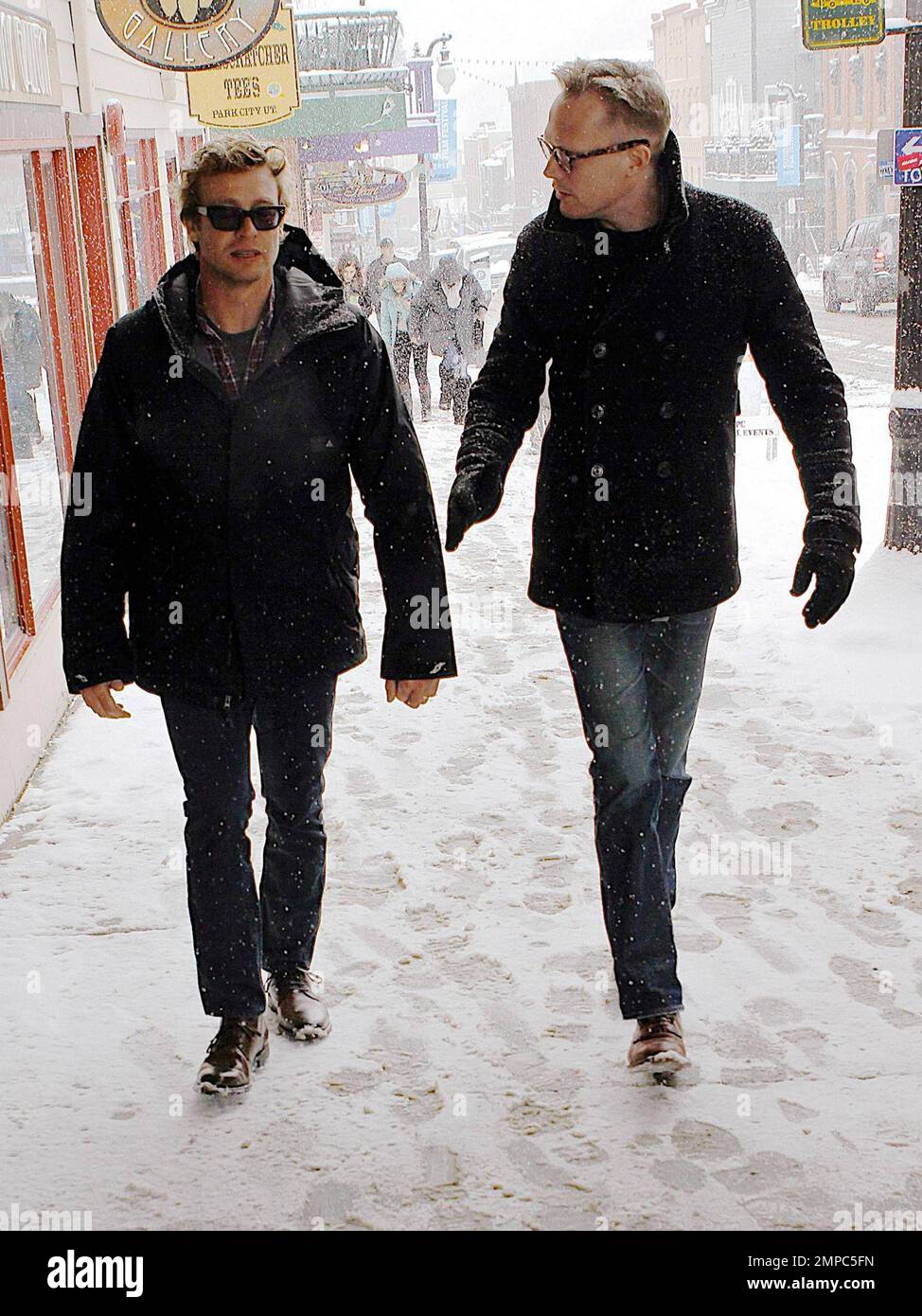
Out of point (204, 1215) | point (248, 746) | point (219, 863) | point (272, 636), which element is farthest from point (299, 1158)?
point (272, 636)

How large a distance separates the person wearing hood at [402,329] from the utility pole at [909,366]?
7.67m

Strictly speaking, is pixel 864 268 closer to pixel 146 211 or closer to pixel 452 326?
pixel 452 326

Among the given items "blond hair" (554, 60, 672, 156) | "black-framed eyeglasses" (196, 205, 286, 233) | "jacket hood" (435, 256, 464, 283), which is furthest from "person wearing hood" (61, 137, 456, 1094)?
"jacket hood" (435, 256, 464, 283)

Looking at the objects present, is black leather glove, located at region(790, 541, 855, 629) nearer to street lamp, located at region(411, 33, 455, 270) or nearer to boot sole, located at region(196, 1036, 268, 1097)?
boot sole, located at region(196, 1036, 268, 1097)

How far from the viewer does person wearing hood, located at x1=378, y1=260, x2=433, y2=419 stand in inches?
626

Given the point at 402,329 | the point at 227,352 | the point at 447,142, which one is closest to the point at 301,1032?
the point at 227,352

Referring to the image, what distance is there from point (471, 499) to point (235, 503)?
0.50 m

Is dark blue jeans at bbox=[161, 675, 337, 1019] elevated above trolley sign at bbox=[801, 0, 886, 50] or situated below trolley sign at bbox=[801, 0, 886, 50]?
below

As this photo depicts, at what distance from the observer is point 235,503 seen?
311cm

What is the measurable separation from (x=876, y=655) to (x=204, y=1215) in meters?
4.72

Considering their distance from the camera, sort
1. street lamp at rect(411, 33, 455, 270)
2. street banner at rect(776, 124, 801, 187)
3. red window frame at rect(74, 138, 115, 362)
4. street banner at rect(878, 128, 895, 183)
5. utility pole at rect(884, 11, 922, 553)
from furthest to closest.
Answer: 1. street banner at rect(776, 124, 801, 187)
2. street lamp at rect(411, 33, 455, 270)
3. red window frame at rect(74, 138, 115, 362)
4. street banner at rect(878, 128, 895, 183)
5. utility pole at rect(884, 11, 922, 553)

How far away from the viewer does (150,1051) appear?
12.0ft

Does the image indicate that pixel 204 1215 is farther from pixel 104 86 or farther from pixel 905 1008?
pixel 104 86

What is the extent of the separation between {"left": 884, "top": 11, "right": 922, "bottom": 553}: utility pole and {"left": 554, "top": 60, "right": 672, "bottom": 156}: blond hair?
535 centimetres
